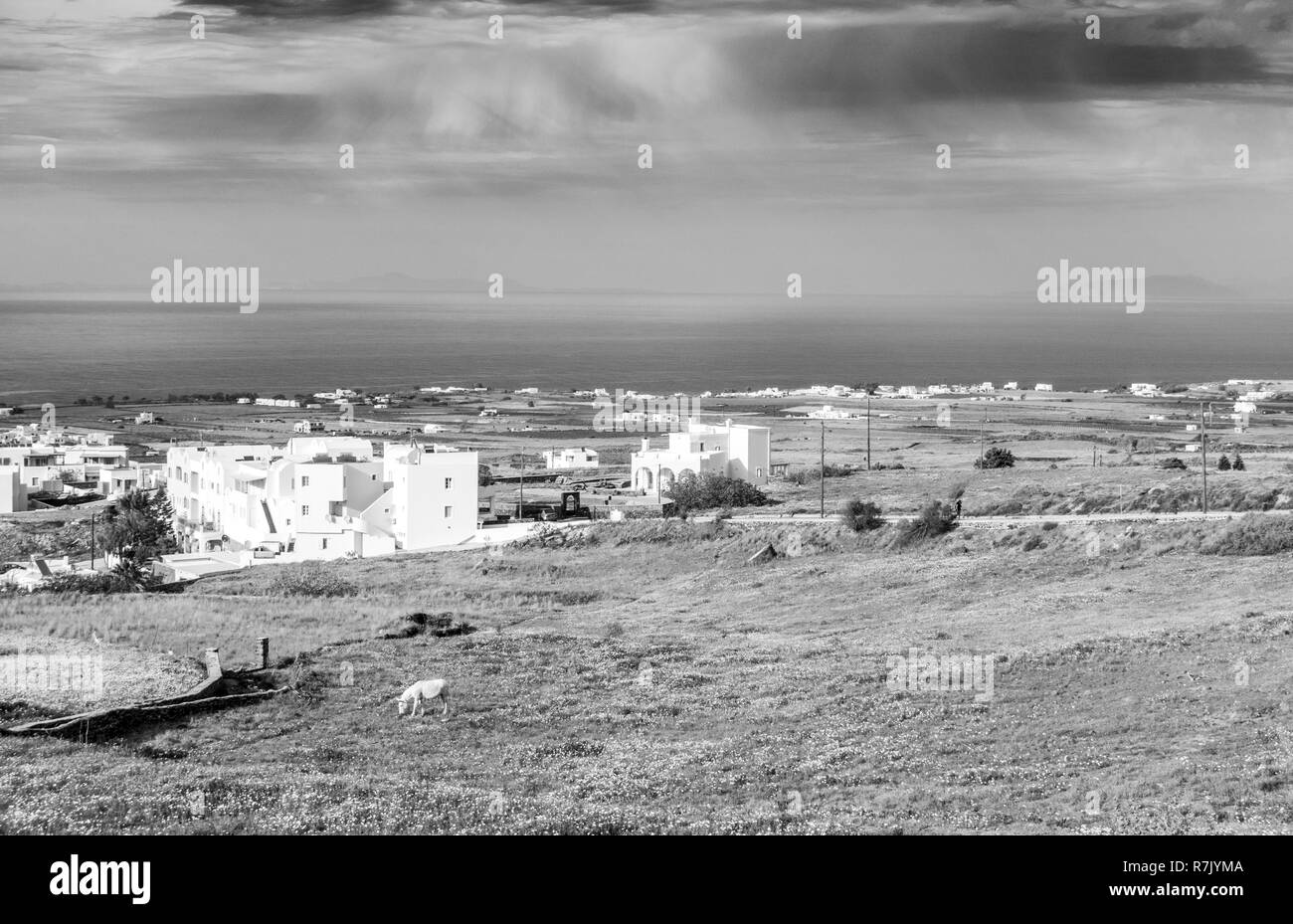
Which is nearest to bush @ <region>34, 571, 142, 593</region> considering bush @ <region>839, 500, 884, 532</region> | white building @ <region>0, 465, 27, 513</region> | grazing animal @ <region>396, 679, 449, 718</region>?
grazing animal @ <region>396, 679, 449, 718</region>

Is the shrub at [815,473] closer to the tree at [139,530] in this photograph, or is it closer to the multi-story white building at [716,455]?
the multi-story white building at [716,455]

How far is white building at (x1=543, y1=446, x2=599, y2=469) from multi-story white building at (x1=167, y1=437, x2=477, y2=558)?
567 inches

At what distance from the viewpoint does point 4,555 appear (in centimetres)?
3459

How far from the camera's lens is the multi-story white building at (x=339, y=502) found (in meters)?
32.2

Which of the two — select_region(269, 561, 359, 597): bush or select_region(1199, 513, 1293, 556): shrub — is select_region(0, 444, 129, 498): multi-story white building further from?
select_region(1199, 513, 1293, 556): shrub

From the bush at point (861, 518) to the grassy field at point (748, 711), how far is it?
136 inches

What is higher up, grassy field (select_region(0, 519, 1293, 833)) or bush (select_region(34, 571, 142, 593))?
grassy field (select_region(0, 519, 1293, 833))

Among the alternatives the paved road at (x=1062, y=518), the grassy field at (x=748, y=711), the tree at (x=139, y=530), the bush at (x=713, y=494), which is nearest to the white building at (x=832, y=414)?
the bush at (x=713, y=494)

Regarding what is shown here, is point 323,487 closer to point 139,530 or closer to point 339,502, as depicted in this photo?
point 339,502

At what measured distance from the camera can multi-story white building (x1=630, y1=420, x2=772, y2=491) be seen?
3978cm
